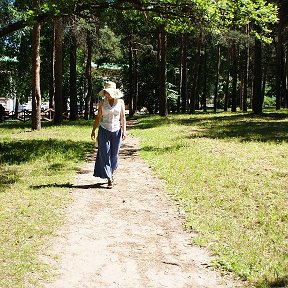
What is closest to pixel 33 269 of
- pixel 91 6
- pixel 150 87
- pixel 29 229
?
pixel 29 229

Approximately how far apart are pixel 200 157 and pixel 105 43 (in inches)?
746

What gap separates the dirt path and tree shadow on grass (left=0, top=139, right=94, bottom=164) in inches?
150

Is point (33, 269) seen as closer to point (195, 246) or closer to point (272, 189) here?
point (195, 246)

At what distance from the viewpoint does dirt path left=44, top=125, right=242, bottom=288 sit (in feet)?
14.7

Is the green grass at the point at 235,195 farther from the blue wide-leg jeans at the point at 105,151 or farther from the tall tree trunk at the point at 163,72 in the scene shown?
the tall tree trunk at the point at 163,72

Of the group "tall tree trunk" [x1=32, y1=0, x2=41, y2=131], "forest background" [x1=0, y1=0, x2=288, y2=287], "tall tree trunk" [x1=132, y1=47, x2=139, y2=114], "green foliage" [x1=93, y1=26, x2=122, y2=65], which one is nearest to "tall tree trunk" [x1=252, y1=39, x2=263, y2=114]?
"forest background" [x1=0, y1=0, x2=288, y2=287]

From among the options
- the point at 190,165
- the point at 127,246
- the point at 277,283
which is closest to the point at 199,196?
the point at 127,246

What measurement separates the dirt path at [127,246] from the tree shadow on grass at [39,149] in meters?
3.81

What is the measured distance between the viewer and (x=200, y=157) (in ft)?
36.6

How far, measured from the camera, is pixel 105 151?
8.26 metres

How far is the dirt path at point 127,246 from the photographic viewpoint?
14.7 feet

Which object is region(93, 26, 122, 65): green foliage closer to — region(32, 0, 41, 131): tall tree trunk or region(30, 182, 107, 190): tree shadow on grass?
region(32, 0, 41, 131): tall tree trunk

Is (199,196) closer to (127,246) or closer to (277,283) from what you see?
(127,246)

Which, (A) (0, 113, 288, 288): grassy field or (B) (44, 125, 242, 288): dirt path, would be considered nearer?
(B) (44, 125, 242, 288): dirt path
